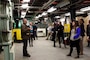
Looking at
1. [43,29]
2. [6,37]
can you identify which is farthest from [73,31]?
[43,29]

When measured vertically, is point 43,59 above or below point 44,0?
below

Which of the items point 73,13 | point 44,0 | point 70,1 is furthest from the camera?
point 73,13

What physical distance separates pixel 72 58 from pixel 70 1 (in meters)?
5.30

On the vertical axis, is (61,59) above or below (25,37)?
below

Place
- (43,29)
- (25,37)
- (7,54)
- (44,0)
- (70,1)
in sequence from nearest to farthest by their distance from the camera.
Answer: (7,54) → (25,37) → (70,1) → (44,0) → (43,29)

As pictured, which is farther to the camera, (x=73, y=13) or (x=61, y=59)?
(x=73, y=13)

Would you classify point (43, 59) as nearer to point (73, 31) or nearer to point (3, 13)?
point (73, 31)

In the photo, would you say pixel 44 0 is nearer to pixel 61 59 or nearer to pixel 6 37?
pixel 61 59

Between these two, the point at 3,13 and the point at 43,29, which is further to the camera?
the point at 43,29

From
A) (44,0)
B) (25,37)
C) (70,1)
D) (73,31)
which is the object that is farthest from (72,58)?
(44,0)

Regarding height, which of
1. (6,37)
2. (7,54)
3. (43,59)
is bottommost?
(43,59)

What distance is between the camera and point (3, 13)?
13.7ft

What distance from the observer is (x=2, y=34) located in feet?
13.6

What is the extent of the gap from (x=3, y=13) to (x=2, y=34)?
0.47 m
